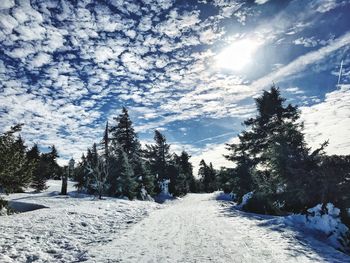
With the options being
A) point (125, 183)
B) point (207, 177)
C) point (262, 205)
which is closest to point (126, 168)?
point (125, 183)

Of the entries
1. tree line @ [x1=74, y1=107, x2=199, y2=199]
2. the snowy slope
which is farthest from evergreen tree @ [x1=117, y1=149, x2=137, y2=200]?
the snowy slope

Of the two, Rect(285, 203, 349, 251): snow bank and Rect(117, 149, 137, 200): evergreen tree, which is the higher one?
Rect(117, 149, 137, 200): evergreen tree

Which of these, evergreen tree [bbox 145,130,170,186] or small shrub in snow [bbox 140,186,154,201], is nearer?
small shrub in snow [bbox 140,186,154,201]

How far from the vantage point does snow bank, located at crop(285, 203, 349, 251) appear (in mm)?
9137

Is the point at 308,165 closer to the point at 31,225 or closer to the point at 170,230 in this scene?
the point at 170,230

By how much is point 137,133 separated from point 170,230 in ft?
122

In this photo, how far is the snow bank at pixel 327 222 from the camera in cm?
914

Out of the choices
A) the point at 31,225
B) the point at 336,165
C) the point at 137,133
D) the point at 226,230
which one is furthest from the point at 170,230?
the point at 137,133

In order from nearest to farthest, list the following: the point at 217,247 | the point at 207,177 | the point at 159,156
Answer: the point at 217,247, the point at 159,156, the point at 207,177

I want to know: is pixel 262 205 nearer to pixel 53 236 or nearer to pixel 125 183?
pixel 53 236

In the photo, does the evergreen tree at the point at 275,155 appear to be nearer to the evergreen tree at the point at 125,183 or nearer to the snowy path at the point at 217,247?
the snowy path at the point at 217,247

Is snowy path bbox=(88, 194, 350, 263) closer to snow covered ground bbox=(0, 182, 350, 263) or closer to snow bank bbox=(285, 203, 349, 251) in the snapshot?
snow covered ground bbox=(0, 182, 350, 263)

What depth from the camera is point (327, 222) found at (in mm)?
10125

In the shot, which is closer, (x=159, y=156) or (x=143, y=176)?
(x=143, y=176)
